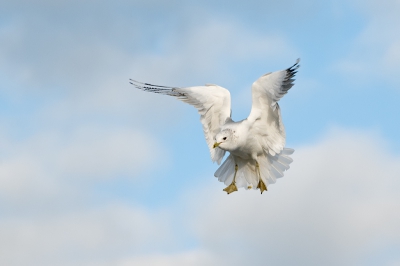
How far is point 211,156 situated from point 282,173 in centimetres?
163

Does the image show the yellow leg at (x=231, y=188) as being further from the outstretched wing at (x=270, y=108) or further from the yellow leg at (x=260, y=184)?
the outstretched wing at (x=270, y=108)

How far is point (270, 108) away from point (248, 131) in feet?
2.25

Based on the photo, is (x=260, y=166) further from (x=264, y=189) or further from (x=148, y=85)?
(x=148, y=85)

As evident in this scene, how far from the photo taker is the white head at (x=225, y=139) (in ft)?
63.8

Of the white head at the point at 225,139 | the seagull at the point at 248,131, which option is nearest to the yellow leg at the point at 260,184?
the seagull at the point at 248,131

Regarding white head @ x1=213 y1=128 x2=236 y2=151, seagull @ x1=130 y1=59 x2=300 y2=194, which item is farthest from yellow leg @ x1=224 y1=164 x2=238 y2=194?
white head @ x1=213 y1=128 x2=236 y2=151

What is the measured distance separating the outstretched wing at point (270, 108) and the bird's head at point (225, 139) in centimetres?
76

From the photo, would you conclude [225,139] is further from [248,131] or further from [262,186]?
[262,186]

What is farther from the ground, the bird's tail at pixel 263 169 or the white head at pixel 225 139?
the bird's tail at pixel 263 169

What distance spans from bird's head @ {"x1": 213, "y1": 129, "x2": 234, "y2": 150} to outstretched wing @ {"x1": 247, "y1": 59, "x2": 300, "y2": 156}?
0.76 meters

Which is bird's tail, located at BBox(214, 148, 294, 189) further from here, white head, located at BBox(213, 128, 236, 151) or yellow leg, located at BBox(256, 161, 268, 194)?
white head, located at BBox(213, 128, 236, 151)

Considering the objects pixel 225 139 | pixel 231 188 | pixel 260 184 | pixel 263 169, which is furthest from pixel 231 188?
pixel 225 139

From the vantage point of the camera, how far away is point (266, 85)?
65.1 ft

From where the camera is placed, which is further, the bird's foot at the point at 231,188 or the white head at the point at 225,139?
the bird's foot at the point at 231,188
